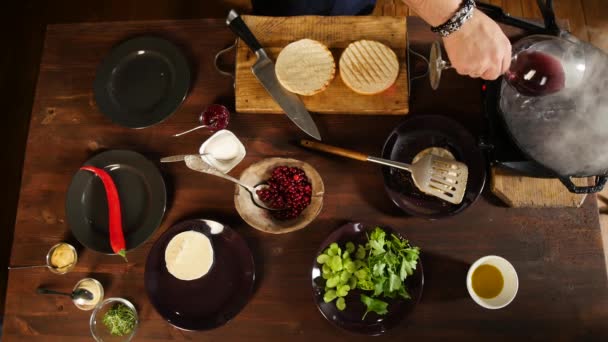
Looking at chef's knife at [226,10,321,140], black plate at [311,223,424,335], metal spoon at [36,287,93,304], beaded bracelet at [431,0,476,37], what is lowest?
metal spoon at [36,287,93,304]

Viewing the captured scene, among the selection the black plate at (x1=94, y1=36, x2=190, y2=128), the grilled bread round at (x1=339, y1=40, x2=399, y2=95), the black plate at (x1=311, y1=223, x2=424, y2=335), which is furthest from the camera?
the black plate at (x1=94, y1=36, x2=190, y2=128)

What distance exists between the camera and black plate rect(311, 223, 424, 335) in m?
1.29

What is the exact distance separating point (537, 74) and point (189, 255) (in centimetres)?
114

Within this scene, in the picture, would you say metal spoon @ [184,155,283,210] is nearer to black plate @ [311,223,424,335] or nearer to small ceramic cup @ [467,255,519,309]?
black plate @ [311,223,424,335]

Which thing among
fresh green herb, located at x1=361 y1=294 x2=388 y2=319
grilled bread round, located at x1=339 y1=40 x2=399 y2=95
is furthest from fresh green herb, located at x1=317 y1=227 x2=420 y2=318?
grilled bread round, located at x1=339 y1=40 x2=399 y2=95

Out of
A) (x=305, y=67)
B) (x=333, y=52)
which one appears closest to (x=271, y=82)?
(x=305, y=67)

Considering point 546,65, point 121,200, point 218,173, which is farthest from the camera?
point 121,200

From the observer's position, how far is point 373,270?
4.06 feet

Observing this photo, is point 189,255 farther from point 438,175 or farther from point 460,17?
point 460,17

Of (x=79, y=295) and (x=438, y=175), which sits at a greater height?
(x=438, y=175)

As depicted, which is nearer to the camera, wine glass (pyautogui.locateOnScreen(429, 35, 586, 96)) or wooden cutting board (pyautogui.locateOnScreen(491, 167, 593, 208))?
wine glass (pyautogui.locateOnScreen(429, 35, 586, 96))

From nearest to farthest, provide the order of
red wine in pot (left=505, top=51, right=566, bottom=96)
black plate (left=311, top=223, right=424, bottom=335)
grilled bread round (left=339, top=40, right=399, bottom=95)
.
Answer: red wine in pot (left=505, top=51, right=566, bottom=96) < black plate (left=311, top=223, right=424, bottom=335) < grilled bread round (left=339, top=40, right=399, bottom=95)

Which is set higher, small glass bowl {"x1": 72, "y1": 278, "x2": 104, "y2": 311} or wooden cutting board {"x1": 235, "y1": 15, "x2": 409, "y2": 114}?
wooden cutting board {"x1": 235, "y1": 15, "x2": 409, "y2": 114}

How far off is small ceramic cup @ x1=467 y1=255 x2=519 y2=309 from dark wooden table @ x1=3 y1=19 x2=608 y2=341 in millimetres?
84
